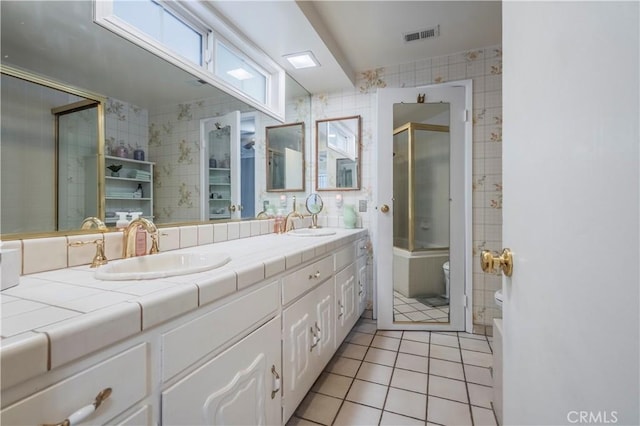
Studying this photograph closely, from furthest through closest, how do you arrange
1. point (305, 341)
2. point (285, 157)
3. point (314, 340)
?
1. point (285, 157)
2. point (314, 340)
3. point (305, 341)

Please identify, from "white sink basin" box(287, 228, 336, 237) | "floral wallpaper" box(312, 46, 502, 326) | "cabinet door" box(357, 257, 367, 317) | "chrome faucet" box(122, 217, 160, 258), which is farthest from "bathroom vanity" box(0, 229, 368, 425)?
"floral wallpaper" box(312, 46, 502, 326)

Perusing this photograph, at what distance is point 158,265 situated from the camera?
115 cm

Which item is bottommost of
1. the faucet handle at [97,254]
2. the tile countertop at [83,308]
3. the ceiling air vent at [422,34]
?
the tile countertop at [83,308]

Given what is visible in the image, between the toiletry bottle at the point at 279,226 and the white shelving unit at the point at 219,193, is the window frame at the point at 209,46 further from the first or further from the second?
the toiletry bottle at the point at 279,226

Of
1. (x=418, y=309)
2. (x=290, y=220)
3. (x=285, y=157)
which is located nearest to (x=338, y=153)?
(x=285, y=157)

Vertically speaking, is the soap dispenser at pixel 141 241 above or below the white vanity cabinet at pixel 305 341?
above

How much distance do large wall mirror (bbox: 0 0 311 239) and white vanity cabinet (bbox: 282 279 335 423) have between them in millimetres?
763

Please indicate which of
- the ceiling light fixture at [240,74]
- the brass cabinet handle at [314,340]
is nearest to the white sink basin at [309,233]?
the brass cabinet handle at [314,340]

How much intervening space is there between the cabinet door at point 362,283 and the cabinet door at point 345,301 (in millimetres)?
117

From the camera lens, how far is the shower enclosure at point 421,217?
2404mm

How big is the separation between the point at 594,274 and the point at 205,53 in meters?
2.07

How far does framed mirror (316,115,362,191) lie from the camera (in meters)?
2.72

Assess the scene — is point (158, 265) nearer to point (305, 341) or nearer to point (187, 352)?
point (187, 352)

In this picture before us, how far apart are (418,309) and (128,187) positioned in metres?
2.29
